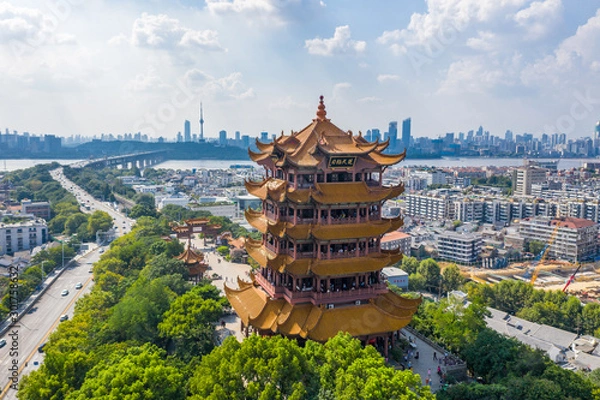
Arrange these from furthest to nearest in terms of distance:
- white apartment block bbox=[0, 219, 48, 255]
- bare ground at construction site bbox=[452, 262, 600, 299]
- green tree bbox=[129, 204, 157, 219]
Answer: green tree bbox=[129, 204, 157, 219], bare ground at construction site bbox=[452, 262, 600, 299], white apartment block bbox=[0, 219, 48, 255]

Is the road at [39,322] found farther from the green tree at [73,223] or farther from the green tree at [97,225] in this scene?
the green tree at [73,223]

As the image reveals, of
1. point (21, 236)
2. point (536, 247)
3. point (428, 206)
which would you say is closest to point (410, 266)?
point (536, 247)

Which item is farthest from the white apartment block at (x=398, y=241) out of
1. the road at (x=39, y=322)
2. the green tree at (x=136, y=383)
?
the green tree at (x=136, y=383)

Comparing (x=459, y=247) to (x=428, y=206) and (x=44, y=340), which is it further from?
(x=44, y=340)

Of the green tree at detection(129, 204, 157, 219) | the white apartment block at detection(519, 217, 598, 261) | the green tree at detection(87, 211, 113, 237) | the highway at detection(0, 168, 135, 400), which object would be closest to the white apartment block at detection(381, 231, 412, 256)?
the white apartment block at detection(519, 217, 598, 261)

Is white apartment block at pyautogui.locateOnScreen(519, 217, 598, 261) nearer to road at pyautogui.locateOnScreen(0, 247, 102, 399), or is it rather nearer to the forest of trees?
the forest of trees

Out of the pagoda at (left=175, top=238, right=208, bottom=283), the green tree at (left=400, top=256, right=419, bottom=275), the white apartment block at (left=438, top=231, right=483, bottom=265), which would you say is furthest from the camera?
the white apartment block at (left=438, top=231, right=483, bottom=265)
